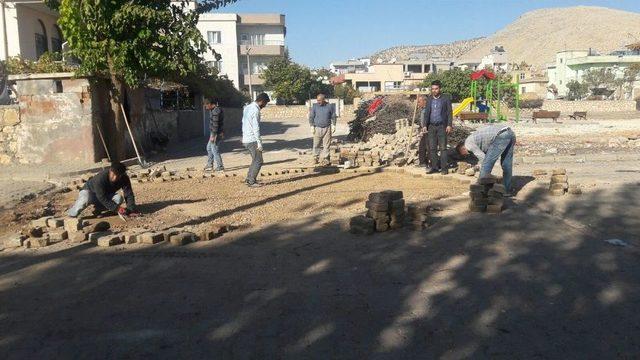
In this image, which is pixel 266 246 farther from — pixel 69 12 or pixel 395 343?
pixel 69 12

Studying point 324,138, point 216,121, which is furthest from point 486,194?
point 216,121

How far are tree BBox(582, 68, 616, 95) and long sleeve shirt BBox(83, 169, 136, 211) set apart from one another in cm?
6953

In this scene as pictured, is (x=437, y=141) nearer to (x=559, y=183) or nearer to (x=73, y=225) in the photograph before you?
(x=559, y=183)

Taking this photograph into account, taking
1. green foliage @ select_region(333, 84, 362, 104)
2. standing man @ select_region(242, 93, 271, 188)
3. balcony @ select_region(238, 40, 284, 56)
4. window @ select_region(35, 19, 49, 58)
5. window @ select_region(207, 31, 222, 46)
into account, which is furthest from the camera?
balcony @ select_region(238, 40, 284, 56)

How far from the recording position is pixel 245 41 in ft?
210

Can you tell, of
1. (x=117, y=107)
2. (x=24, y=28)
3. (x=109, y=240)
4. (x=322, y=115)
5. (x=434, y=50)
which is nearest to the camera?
(x=109, y=240)

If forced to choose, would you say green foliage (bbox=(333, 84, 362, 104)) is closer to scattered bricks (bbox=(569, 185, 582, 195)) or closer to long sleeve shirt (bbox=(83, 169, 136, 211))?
scattered bricks (bbox=(569, 185, 582, 195))

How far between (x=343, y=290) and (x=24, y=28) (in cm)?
2180

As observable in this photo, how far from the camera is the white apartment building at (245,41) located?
60875 mm

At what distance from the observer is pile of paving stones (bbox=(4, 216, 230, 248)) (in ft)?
20.9

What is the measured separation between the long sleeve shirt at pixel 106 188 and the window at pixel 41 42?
59.7 feet

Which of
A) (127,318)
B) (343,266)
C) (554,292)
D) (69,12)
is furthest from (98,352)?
(69,12)

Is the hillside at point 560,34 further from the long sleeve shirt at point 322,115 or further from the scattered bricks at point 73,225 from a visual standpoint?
the scattered bricks at point 73,225

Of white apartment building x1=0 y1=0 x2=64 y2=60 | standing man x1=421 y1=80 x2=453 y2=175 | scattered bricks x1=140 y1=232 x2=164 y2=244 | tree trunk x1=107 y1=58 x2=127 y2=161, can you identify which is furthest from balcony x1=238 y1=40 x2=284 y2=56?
scattered bricks x1=140 y1=232 x2=164 y2=244
